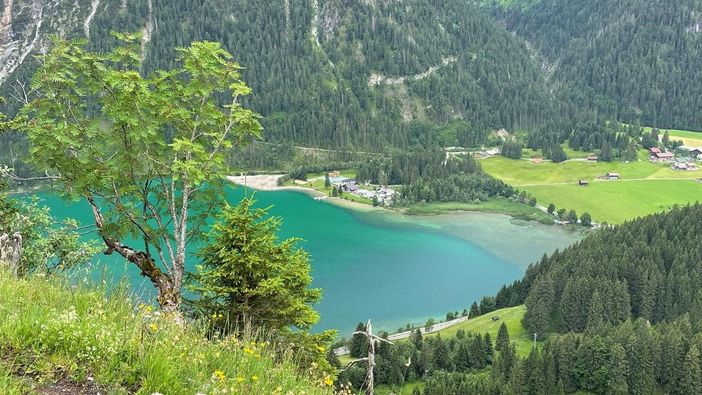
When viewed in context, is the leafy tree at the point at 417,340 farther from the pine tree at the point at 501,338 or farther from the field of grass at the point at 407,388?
the pine tree at the point at 501,338

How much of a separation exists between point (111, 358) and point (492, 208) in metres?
144

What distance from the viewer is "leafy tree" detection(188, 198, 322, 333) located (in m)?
16.2

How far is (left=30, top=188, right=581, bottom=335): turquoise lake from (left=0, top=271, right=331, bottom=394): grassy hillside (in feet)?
189

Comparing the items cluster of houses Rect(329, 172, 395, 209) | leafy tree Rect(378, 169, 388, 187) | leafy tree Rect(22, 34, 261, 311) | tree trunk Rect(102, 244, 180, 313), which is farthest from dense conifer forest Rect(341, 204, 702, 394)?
leafy tree Rect(378, 169, 388, 187)

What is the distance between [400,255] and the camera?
105312 mm

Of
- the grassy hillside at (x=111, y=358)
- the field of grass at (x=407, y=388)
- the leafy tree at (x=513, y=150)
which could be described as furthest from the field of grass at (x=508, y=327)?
the leafy tree at (x=513, y=150)

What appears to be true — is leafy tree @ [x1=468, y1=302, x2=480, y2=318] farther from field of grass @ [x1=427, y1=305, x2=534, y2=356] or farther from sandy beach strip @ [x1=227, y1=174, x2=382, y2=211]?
sandy beach strip @ [x1=227, y1=174, x2=382, y2=211]

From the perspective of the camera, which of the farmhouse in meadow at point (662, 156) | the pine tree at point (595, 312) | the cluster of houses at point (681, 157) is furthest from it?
the farmhouse in meadow at point (662, 156)

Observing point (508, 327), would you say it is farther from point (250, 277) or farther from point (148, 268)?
point (148, 268)

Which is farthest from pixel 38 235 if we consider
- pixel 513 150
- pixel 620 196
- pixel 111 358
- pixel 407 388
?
pixel 513 150

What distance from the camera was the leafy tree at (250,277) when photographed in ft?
53.2

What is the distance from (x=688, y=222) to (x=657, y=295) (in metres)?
19.3

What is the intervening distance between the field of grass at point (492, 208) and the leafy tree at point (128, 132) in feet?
415

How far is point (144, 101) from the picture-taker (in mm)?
14891
